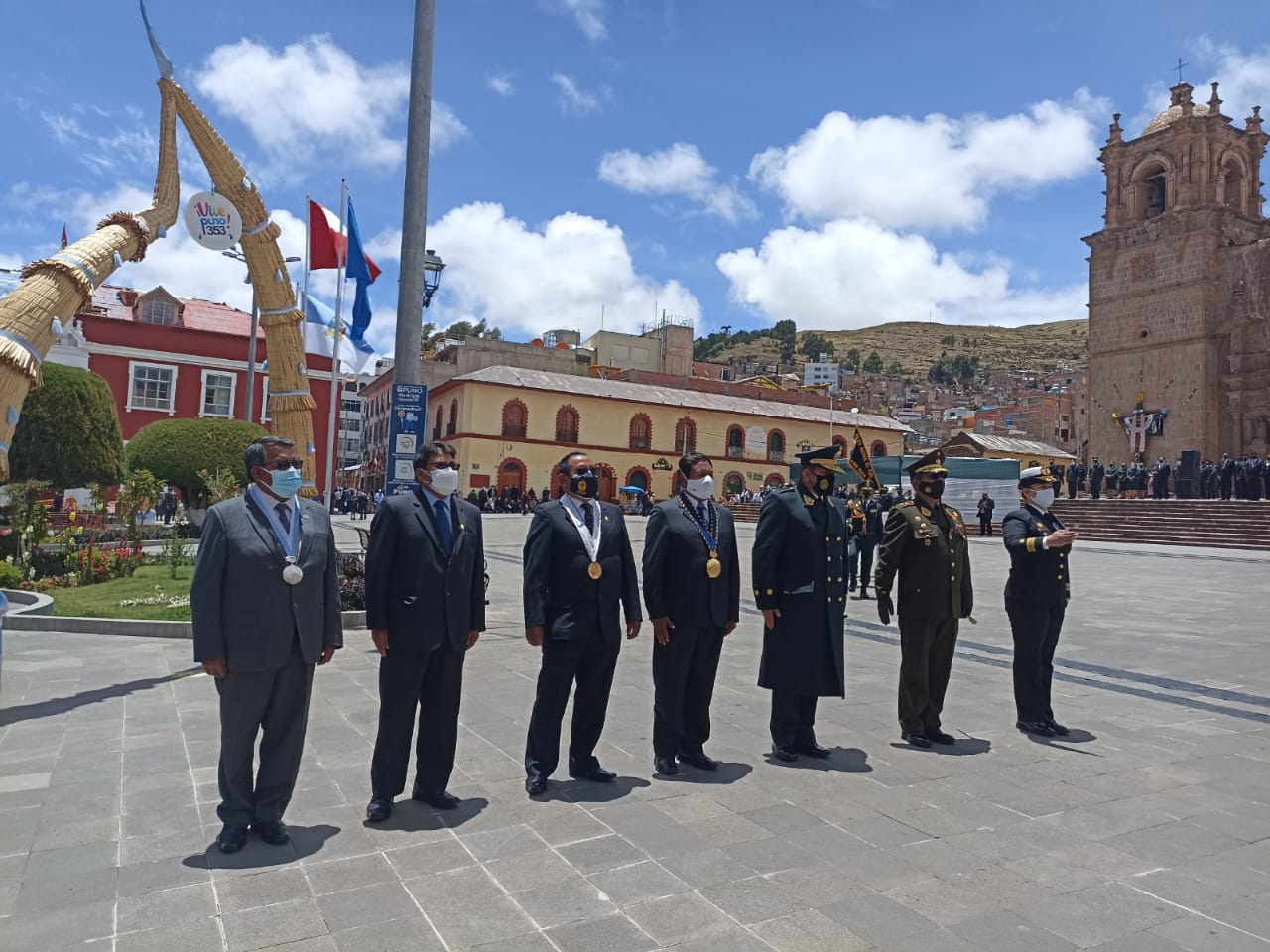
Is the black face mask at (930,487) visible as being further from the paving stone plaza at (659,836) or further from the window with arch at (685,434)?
the window with arch at (685,434)

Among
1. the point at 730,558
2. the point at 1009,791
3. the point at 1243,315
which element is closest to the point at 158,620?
the point at 730,558

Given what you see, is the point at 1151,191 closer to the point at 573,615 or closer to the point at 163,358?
the point at 163,358

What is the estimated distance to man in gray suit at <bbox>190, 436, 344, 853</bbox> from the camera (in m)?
3.72

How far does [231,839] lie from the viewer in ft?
12.2

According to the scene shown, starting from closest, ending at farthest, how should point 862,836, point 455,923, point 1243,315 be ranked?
point 455,923, point 862,836, point 1243,315

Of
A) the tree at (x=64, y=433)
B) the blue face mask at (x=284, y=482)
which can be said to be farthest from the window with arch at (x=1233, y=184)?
the blue face mask at (x=284, y=482)

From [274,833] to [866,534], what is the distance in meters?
11.1

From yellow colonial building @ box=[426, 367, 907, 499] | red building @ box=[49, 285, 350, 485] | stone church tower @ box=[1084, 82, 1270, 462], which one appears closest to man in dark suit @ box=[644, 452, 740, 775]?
red building @ box=[49, 285, 350, 485]

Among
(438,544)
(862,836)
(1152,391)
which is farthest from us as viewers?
(1152,391)

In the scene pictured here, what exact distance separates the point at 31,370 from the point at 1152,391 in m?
43.6

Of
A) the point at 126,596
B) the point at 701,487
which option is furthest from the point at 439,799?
the point at 126,596

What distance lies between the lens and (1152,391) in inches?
1566

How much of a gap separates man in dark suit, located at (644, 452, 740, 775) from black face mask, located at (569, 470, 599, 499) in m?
0.54

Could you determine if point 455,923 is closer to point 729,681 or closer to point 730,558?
point 730,558
